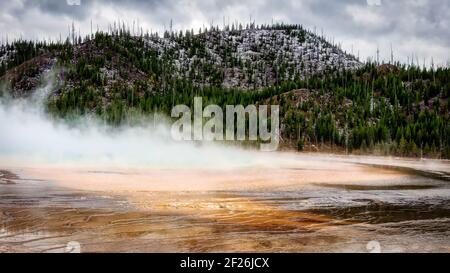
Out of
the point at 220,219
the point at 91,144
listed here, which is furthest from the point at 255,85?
the point at 220,219

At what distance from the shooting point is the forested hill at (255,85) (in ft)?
265

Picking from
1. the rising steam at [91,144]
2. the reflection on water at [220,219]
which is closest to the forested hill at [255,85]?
the rising steam at [91,144]

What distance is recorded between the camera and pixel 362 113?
8925 cm

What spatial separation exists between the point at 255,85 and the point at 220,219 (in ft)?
456

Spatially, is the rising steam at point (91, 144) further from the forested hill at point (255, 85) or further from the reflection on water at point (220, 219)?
the reflection on water at point (220, 219)

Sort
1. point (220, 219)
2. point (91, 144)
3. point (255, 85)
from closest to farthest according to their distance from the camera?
point (220, 219) < point (91, 144) < point (255, 85)

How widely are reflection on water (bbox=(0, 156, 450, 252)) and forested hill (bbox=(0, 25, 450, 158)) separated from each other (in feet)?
183

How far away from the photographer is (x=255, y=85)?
151m

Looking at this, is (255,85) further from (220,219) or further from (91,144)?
(220,219)

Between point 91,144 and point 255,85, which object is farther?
point 255,85

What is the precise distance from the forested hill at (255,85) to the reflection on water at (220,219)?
55770 mm

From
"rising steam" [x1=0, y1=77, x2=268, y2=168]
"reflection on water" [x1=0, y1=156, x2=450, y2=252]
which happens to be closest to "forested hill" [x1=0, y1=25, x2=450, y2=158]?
"rising steam" [x1=0, y1=77, x2=268, y2=168]

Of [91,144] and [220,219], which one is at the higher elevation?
[91,144]
